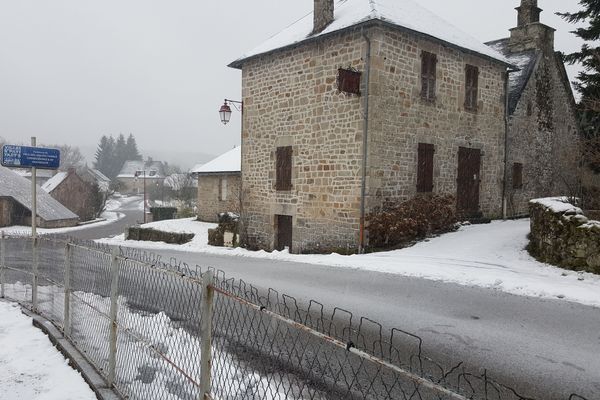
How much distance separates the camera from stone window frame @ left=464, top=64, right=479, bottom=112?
16422 mm

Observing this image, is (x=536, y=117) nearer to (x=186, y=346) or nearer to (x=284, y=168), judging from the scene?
(x=284, y=168)

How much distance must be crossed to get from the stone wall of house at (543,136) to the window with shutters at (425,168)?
5.39 m

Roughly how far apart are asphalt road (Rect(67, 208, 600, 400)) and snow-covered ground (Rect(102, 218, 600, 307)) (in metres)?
0.47

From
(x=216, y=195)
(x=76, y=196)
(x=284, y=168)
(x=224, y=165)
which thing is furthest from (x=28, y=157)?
(x=76, y=196)

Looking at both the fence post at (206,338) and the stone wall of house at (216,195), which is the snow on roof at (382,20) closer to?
the stone wall of house at (216,195)

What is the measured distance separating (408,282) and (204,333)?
6777mm

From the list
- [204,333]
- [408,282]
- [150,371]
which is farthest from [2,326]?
[408,282]

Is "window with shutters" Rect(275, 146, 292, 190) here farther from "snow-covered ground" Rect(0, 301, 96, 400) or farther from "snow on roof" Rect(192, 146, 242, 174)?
"snow on roof" Rect(192, 146, 242, 174)

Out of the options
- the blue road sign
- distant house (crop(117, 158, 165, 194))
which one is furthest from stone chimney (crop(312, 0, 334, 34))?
distant house (crop(117, 158, 165, 194))

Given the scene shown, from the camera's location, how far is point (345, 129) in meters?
13.9

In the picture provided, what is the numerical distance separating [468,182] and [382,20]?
6.88m

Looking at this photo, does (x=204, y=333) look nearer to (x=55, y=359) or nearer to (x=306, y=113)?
(x=55, y=359)

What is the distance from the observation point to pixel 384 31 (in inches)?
533

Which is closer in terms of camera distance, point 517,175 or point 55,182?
point 517,175
